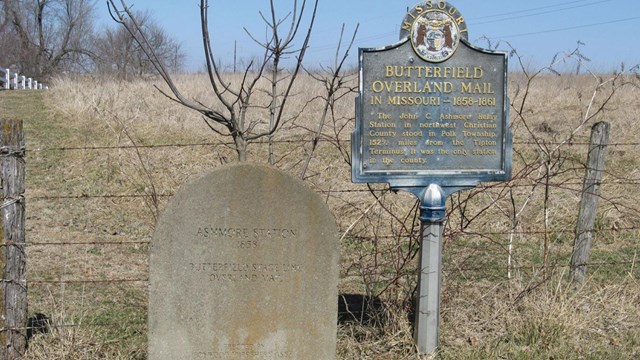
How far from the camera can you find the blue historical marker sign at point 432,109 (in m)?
5.14

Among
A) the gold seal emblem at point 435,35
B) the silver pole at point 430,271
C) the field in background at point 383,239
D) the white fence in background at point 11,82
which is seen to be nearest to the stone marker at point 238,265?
the silver pole at point 430,271

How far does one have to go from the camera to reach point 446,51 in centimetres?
519

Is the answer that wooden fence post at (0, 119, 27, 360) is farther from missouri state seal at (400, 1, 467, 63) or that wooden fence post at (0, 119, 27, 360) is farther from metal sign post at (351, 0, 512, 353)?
missouri state seal at (400, 1, 467, 63)

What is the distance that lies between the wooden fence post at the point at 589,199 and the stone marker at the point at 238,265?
2.92m

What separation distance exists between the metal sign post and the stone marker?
767 mm

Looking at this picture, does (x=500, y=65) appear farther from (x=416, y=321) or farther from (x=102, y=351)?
(x=102, y=351)

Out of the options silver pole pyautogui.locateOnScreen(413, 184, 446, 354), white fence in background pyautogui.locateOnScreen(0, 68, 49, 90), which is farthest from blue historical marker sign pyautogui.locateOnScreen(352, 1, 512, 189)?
white fence in background pyautogui.locateOnScreen(0, 68, 49, 90)

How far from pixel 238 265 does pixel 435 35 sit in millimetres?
2001

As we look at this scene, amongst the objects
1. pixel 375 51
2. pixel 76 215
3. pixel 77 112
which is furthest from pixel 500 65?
pixel 77 112

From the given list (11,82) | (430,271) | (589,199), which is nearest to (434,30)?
(430,271)

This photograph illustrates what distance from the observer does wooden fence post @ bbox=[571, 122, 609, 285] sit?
21.5ft

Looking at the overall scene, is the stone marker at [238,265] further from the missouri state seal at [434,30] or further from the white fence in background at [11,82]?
the white fence in background at [11,82]

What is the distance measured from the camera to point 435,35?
516cm

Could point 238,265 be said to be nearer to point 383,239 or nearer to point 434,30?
point 434,30
